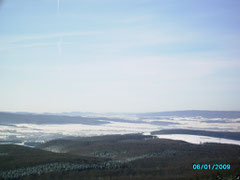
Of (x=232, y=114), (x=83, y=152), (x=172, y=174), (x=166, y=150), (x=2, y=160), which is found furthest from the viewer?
(x=232, y=114)

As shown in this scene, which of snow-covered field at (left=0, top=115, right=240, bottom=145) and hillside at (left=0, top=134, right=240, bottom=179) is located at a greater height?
hillside at (left=0, top=134, right=240, bottom=179)

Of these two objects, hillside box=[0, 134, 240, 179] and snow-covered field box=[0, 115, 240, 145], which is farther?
snow-covered field box=[0, 115, 240, 145]

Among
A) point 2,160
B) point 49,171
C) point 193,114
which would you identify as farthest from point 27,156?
point 193,114

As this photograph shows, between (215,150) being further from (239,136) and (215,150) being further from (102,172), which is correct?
(239,136)

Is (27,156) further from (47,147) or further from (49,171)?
(47,147)

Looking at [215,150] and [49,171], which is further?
[215,150]

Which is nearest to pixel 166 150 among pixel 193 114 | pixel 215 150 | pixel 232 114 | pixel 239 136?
pixel 215 150

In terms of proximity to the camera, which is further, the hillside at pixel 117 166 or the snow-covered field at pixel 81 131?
the snow-covered field at pixel 81 131

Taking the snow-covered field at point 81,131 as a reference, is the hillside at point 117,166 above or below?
above

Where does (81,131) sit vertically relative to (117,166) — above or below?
below

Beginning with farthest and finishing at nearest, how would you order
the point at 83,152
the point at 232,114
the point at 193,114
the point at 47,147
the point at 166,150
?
the point at 193,114
the point at 232,114
the point at 47,147
the point at 83,152
the point at 166,150

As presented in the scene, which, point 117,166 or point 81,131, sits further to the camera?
point 81,131
